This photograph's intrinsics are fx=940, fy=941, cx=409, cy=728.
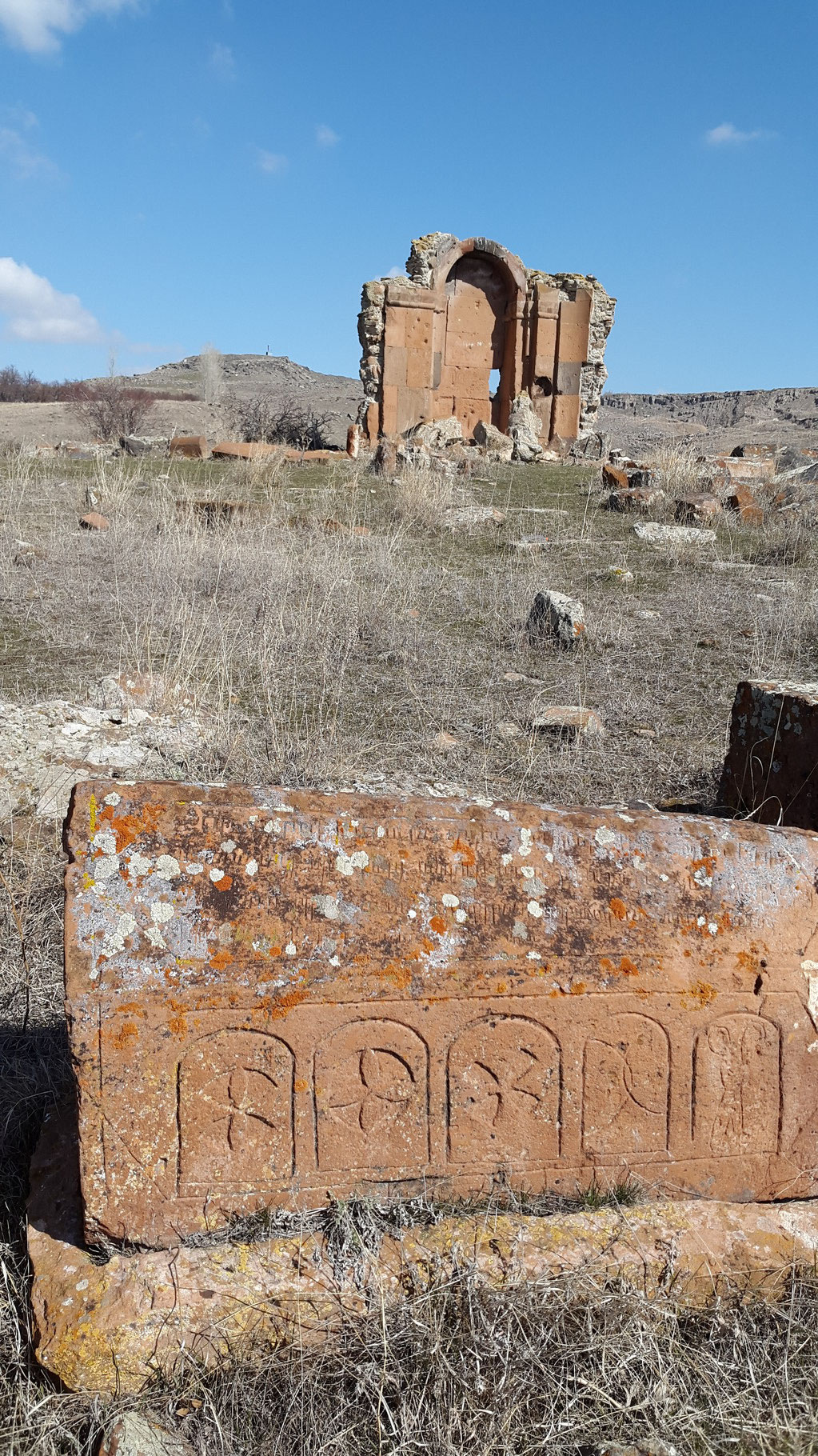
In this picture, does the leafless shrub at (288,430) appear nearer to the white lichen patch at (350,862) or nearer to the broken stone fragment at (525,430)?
the broken stone fragment at (525,430)

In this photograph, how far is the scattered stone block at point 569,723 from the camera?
14.6 feet

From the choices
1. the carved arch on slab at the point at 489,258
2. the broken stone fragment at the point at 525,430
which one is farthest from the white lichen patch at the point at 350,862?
the carved arch on slab at the point at 489,258

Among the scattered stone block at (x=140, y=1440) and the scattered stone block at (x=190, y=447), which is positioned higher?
the scattered stone block at (x=190, y=447)

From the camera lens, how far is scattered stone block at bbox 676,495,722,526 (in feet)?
33.9

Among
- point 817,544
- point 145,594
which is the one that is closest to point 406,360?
point 817,544

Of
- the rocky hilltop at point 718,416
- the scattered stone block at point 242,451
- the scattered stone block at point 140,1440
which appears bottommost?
the scattered stone block at point 140,1440

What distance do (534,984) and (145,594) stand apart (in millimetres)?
5314

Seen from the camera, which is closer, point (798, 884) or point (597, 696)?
point (798, 884)

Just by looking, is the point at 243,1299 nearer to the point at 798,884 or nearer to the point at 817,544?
the point at 798,884

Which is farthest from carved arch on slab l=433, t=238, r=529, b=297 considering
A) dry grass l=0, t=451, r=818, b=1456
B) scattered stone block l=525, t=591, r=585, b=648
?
scattered stone block l=525, t=591, r=585, b=648

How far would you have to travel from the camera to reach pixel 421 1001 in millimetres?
1766

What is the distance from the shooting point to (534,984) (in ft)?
5.92

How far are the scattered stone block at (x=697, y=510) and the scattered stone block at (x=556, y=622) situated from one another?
15.5 ft

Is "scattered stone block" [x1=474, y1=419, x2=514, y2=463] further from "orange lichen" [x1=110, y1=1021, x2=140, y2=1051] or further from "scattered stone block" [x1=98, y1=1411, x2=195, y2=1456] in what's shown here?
"scattered stone block" [x1=98, y1=1411, x2=195, y2=1456]
